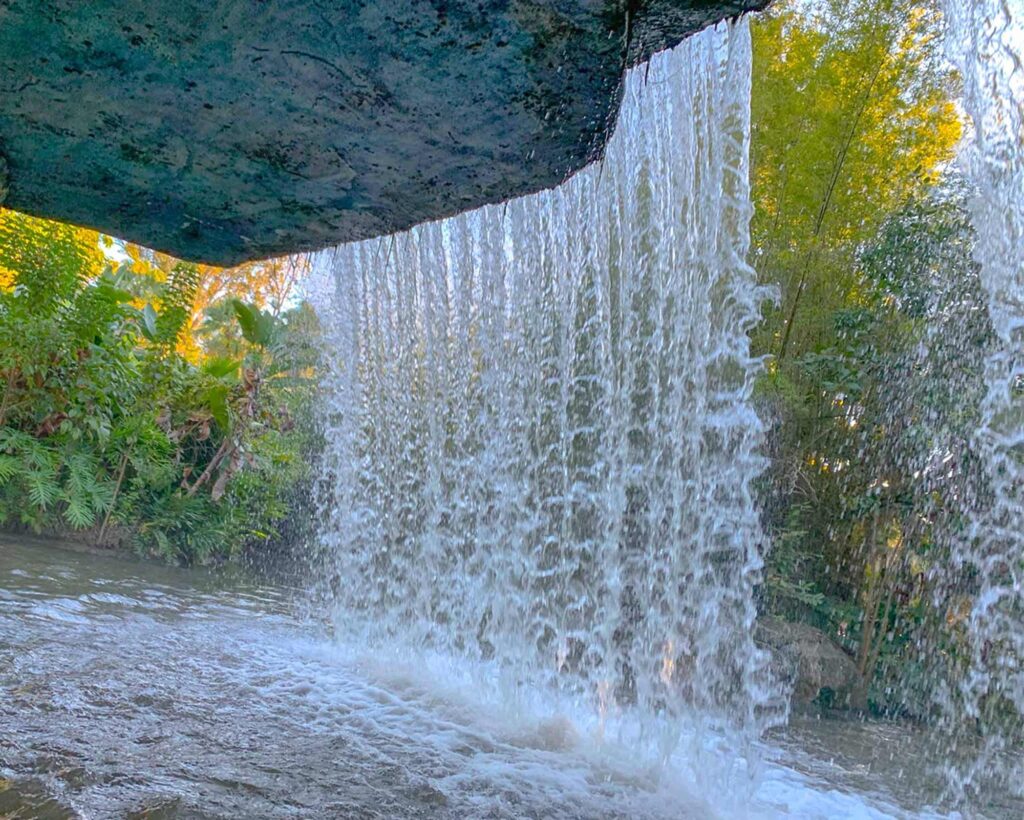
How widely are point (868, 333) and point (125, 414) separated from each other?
7365 mm

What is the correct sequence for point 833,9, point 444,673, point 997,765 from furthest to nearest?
1. point 833,9
2. point 997,765
3. point 444,673

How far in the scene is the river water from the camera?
2340 mm

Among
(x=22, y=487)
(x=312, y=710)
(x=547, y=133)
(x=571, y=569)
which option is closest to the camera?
(x=547, y=133)

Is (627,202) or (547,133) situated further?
(627,202)

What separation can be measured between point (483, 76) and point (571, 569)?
4887mm

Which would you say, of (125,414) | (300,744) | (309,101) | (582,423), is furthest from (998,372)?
(125,414)

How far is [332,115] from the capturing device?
1.93 meters

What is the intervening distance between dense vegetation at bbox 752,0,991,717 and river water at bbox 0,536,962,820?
167 cm

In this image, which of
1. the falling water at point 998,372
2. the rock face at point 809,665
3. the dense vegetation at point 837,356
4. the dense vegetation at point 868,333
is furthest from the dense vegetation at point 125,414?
the falling water at point 998,372

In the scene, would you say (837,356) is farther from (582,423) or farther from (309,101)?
(309,101)

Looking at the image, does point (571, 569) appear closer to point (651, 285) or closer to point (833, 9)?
point (651, 285)

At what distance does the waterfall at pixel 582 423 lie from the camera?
4.46 meters

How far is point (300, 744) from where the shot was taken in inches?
115

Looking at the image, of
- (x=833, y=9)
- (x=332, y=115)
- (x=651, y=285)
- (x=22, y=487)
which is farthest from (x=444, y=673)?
(x=833, y=9)
